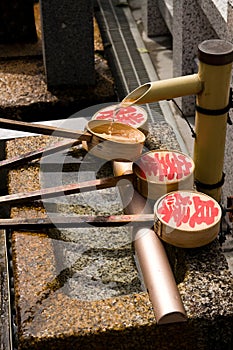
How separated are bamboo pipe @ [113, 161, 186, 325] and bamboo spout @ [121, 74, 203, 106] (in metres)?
0.62

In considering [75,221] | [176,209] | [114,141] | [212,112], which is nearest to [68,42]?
[114,141]

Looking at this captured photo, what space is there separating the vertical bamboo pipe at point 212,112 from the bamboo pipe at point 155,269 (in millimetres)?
442

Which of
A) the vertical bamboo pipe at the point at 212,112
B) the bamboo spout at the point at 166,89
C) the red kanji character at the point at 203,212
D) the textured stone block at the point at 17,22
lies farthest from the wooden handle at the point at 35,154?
the textured stone block at the point at 17,22

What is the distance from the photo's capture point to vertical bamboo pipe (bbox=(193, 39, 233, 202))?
148 inches

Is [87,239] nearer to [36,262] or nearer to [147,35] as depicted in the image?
[36,262]

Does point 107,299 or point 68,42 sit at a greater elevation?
point 68,42

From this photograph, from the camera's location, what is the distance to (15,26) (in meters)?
7.16

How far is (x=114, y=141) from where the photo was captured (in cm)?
408

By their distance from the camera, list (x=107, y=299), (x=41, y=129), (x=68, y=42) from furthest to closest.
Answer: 1. (x=68, y=42)
2. (x=41, y=129)
3. (x=107, y=299)

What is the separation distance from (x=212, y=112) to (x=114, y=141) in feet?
2.07

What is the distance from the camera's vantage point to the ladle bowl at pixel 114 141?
410 cm

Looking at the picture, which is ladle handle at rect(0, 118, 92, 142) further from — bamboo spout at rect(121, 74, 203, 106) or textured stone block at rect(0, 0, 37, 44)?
textured stone block at rect(0, 0, 37, 44)

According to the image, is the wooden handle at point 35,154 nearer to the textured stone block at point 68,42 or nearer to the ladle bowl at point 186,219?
the ladle bowl at point 186,219

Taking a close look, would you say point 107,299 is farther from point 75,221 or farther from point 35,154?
point 35,154
